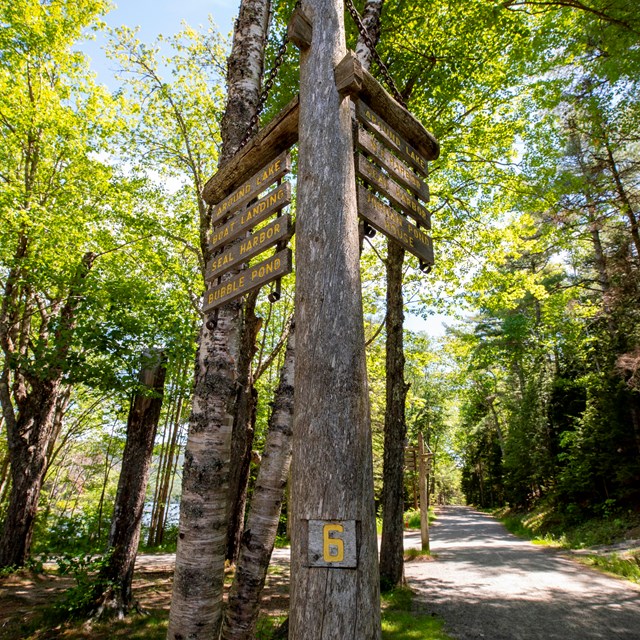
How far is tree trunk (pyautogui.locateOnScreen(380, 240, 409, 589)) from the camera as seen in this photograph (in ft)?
27.8

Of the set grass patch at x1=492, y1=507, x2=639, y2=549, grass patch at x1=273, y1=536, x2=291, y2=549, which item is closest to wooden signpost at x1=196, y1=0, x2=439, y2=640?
grass patch at x1=492, y1=507, x2=639, y2=549

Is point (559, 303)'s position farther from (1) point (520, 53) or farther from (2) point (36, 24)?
(2) point (36, 24)

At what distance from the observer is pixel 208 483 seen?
3.65m

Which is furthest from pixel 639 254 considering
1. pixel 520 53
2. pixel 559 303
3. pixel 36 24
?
pixel 36 24

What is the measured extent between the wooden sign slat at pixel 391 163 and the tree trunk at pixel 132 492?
6098 mm

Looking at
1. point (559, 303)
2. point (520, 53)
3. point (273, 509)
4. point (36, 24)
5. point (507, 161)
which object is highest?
point (36, 24)

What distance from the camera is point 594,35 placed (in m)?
9.34

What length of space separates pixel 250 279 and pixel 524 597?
8006 mm

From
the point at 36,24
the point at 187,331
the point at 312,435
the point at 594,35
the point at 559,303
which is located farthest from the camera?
the point at 559,303

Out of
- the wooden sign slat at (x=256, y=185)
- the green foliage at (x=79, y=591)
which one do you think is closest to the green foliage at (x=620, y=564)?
the green foliage at (x=79, y=591)

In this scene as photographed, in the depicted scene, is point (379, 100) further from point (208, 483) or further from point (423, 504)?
point (423, 504)

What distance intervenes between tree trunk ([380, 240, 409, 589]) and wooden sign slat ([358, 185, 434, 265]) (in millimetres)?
6880

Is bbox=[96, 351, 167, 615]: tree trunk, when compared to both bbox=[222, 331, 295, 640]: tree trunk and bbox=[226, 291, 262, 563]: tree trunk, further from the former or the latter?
bbox=[222, 331, 295, 640]: tree trunk

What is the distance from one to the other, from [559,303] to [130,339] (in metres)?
14.6
